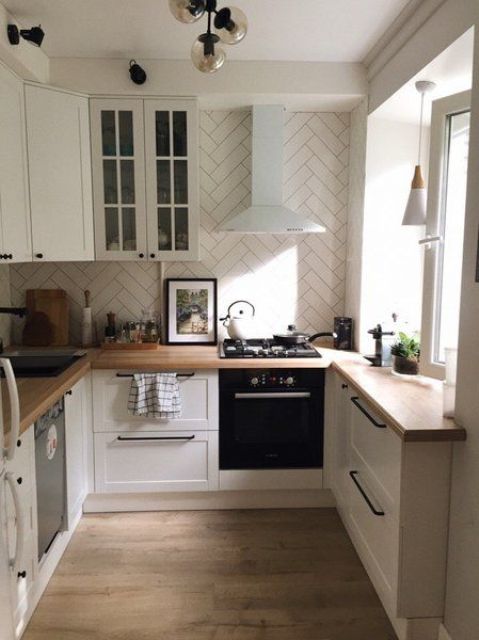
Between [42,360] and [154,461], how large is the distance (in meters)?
0.85

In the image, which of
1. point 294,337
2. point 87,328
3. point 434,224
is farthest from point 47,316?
point 434,224

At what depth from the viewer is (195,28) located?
8.00 feet

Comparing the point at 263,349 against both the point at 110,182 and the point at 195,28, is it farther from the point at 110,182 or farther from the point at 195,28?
the point at 195,28

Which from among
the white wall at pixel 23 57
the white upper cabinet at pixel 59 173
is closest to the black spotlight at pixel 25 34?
the white wall at pixel 23 57

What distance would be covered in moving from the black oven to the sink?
0.84 metres

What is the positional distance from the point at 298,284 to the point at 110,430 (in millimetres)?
1509

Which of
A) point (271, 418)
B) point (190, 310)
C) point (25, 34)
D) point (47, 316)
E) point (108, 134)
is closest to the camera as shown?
point (25, 34)

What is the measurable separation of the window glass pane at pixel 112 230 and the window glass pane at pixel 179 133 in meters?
0.51

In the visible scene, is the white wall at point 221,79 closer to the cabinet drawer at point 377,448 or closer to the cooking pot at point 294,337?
the cooking pot at point 294,337

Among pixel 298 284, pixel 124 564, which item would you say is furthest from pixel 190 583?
pixel 298 284

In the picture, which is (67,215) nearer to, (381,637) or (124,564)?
(124,564)

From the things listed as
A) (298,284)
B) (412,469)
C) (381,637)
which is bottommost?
(381,637)

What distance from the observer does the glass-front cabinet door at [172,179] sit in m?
2.88

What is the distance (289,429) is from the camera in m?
2.78
